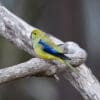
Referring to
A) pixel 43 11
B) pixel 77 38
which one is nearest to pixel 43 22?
pixel 43 11

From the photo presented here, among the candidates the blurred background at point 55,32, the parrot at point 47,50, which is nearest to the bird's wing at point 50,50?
the parrot at point 47,50

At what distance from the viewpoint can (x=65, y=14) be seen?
4.25 metres

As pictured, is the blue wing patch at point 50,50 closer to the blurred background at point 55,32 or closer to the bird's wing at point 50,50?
the bird's wing at point 50,50

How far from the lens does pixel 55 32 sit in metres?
4.24

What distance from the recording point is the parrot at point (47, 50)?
87.6 inches

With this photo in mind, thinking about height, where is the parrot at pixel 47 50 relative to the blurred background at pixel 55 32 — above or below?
above

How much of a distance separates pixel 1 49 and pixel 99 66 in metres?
0.84

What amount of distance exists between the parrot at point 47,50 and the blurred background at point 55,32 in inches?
71.3

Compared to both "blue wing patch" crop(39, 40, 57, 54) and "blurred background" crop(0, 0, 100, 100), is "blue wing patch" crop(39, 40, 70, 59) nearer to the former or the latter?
"blue wing patch" crop(39, 40, 57, 54)

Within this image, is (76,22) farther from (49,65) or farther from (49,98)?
(49,65)

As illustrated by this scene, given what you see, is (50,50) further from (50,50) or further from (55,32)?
(55,32)

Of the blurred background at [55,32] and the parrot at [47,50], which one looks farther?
the blurred background at [55,32]

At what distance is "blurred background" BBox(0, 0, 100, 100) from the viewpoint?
4.23 meters

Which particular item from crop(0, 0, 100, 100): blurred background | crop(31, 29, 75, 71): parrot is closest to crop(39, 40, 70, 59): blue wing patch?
crop(31, 29, 75, 71): parrot
